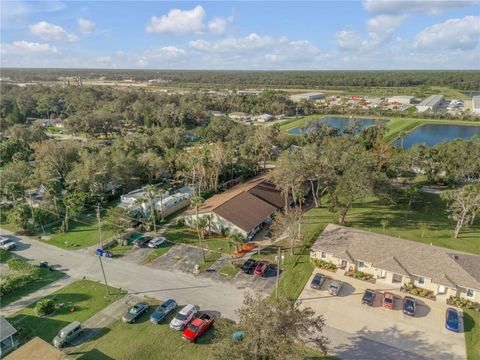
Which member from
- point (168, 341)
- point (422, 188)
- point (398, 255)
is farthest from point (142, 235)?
point (422, 188)

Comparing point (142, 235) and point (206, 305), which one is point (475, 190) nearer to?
point (206, 305)

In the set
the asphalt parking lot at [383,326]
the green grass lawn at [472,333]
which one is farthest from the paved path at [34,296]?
the green grass lawn at [472,333]

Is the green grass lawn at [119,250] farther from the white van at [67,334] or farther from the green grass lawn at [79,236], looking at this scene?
the white van at [67,334]

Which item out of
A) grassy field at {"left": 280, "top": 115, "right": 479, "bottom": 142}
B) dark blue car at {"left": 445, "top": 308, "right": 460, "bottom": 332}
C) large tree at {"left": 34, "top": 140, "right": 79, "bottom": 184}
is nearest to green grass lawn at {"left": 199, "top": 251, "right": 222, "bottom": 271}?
dark blue car at {"left": 445, "top": 308, "right": 460, "bottom": 332}

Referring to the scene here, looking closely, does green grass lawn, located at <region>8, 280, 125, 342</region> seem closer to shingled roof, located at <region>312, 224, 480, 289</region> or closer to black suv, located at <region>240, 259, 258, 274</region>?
black suv, located at <region>240, 259, 258, 274</region>

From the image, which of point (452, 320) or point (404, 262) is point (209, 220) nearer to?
point (404, 262)
